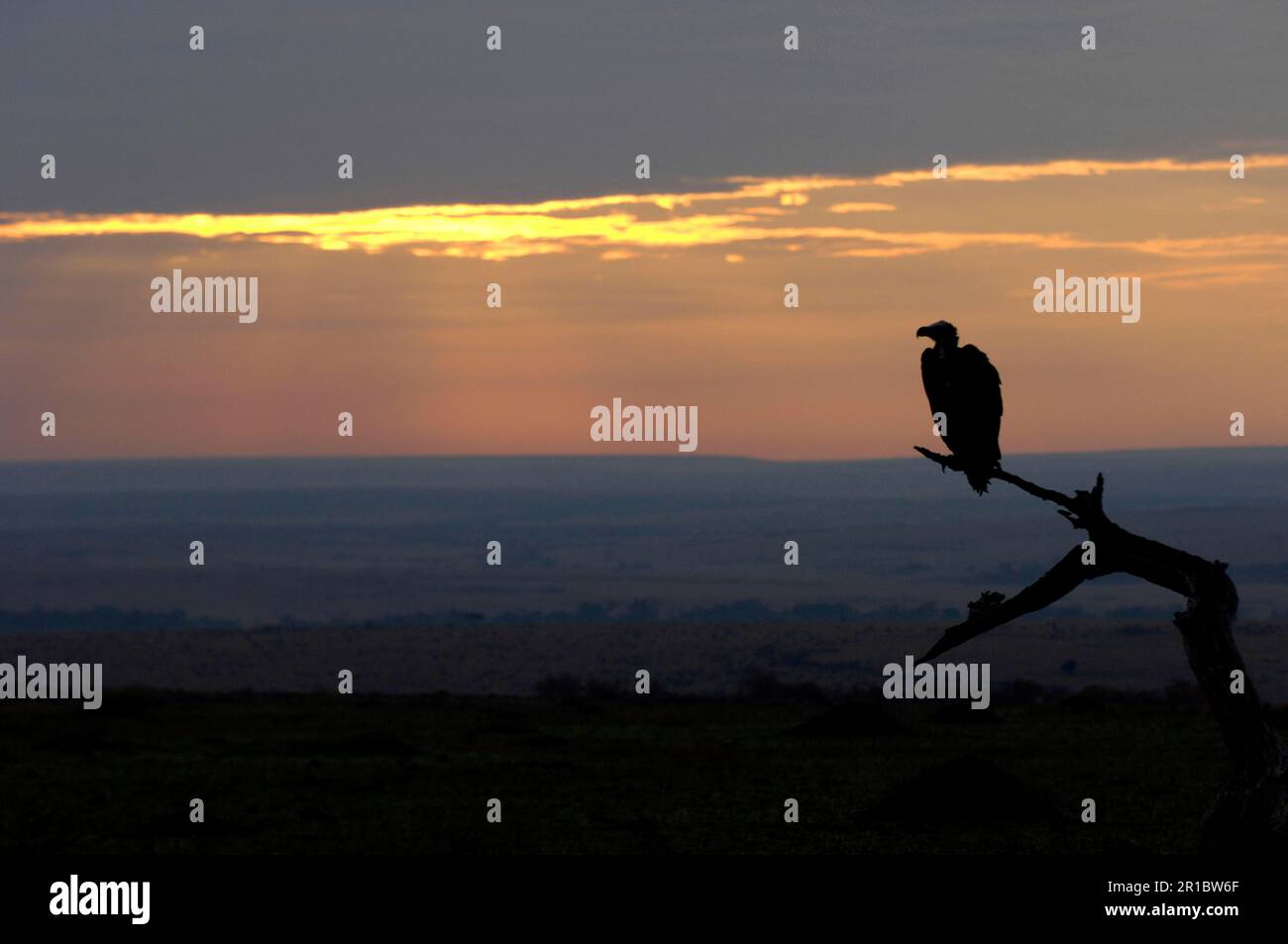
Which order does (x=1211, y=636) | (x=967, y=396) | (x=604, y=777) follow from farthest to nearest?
(x=604, y=777) < (x=967, y=396) < (x=1211, y=636)

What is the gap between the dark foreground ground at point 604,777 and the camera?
2691cm

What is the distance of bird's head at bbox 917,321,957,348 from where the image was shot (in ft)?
37.2

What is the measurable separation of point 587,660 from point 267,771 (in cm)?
6656

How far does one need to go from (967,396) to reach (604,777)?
2488cm

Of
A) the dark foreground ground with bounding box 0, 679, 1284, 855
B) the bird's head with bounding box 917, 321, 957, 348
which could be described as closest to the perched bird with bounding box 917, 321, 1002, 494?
the bird's head with bounding box 917, 321, 957, 348

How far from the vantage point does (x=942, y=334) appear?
11367 mm

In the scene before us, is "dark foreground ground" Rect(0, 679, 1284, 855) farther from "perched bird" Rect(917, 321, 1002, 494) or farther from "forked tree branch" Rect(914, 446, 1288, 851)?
"forked tree branch" Rect(914, 446, 1288, 851)

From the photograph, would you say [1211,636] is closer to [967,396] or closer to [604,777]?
[967,396]

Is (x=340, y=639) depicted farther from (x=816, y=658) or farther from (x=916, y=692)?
(x=916, y=692)

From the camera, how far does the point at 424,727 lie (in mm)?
48125

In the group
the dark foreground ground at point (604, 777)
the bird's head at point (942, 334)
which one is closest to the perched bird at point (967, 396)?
the bird's head at point (942, 334)

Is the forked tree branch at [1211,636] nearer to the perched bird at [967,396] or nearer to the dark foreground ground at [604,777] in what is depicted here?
the perched bird at [967,396]

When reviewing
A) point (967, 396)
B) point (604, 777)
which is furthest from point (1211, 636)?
point (604, 777)
